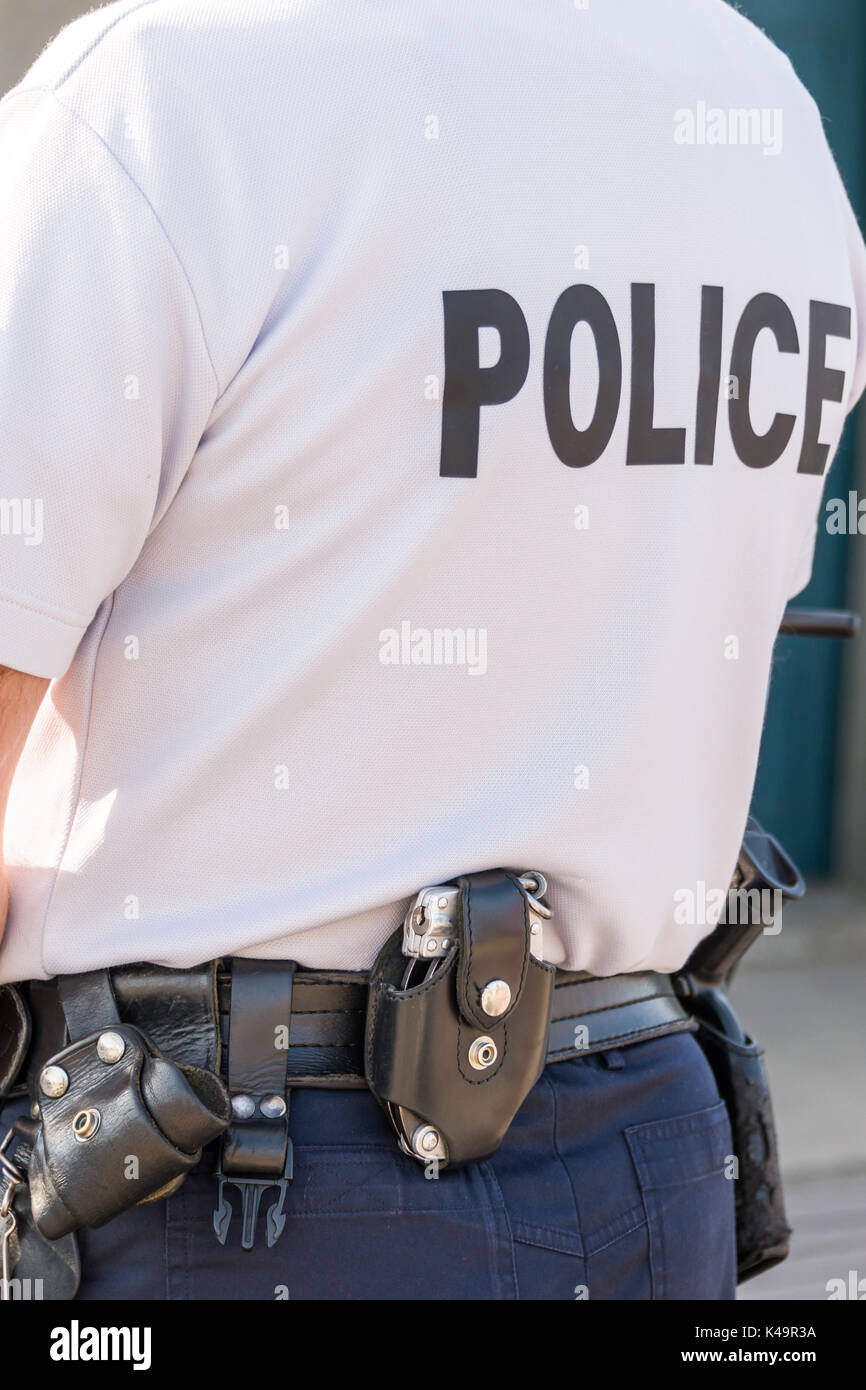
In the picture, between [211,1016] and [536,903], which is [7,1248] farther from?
[536,903]

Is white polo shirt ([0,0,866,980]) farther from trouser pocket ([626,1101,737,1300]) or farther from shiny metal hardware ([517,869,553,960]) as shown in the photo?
trouser pocket ([626,1101,737,1300])

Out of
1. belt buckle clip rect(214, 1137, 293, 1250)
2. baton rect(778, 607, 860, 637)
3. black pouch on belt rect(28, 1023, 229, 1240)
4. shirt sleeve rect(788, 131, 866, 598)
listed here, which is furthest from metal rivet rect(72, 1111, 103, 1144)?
baton rect(778, 607, 860, 637)

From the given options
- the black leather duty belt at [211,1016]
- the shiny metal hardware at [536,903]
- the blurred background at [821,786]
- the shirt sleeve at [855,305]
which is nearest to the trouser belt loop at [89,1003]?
the black leather duty belt at [211,1016]

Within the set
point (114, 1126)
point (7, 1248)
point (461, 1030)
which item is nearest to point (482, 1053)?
point (461, 1030)

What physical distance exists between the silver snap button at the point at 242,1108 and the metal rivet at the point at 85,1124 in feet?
0.33

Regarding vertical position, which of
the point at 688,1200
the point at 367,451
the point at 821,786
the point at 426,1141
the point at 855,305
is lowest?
the point at 821,786

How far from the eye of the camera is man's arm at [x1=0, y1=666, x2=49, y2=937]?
1.08 meters

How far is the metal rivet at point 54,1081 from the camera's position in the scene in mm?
1059

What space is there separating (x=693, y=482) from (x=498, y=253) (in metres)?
0.25

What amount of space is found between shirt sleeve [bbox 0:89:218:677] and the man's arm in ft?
0.31

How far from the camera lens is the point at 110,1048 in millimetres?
1046

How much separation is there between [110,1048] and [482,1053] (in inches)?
11.1

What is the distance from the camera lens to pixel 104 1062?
1.05 metres
